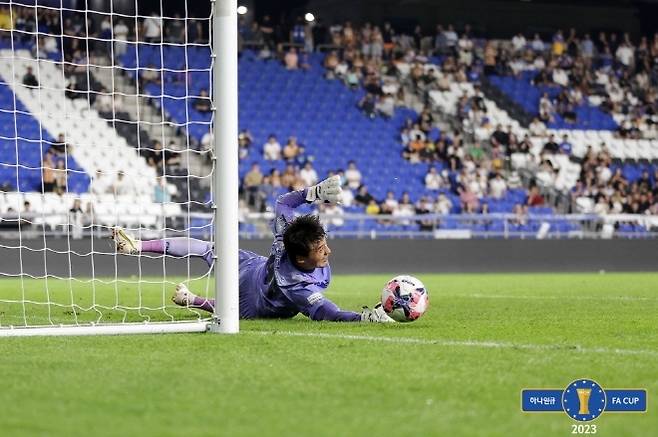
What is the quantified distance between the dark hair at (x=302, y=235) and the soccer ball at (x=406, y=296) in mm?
656

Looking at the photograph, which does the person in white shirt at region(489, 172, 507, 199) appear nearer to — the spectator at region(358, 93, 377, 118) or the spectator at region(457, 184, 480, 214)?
the spectator at region(457, 184, 480, 214)

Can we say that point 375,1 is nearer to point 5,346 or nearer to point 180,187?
point 180,187

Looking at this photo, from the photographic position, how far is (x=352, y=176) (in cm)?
2503

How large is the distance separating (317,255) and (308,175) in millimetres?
16071

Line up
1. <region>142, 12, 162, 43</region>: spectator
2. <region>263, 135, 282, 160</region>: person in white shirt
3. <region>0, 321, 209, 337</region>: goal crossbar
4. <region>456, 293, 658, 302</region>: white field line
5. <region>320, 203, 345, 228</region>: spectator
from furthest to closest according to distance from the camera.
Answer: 1. <region>263, 135, 282, 160</region>: person in white shirt
2. <region>142, 12, 162, 43</region>: spectator
3. <region>320, 203, 345, 228</region>: spectator
4. <region>456, 293, 658, 302</region>: white field line
5. <region>0, 321, 209, 337</region>: goal crossbar

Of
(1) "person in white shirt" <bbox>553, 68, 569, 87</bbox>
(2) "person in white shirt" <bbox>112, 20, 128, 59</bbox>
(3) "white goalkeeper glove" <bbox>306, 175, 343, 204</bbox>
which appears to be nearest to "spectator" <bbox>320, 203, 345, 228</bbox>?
(2) "person in white shirt" <bbox>112, 20, 128, 59</bbox>

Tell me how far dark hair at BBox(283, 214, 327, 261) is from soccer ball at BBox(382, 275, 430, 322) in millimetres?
656

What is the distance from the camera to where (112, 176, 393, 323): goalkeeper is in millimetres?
8344

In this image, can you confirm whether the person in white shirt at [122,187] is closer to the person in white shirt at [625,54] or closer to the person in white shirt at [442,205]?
the person in white shirt at [442,205]

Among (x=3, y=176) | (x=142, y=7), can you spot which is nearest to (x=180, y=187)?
(x=3, y=176)

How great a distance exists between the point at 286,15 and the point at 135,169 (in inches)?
418

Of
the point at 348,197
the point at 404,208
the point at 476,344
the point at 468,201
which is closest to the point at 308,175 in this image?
the point at 348,197

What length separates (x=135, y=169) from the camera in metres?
21.2

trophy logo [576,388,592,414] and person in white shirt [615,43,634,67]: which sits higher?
person in white shirt [615,43,634,67]
